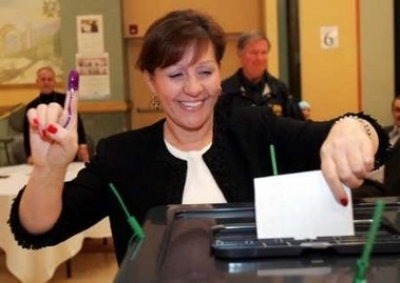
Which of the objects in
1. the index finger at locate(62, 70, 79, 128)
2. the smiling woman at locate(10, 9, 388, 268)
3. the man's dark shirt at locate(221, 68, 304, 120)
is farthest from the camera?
the man's dark shirt at locate(221, 68, 304, 120)

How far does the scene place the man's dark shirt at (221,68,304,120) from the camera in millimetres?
4480

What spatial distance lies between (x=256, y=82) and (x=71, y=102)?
11.6 feet

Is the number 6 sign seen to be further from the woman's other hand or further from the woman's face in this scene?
the woman's other hand

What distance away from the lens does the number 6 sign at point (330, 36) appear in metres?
5.73

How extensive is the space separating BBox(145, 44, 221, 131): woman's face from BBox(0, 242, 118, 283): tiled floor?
113 inches

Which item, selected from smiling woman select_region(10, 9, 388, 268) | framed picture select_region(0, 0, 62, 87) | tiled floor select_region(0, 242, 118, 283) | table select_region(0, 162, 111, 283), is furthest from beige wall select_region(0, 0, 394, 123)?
smiling woman select_region(10, 9, 388, 268)

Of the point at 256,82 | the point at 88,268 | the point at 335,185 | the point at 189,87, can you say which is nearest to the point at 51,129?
the point at 189,87

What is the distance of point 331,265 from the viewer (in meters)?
0.82

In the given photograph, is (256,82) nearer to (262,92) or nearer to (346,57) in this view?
(262,92)

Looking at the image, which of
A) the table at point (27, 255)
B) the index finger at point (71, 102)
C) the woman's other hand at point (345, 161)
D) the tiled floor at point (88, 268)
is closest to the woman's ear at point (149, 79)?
the index finger at point (71, 102)

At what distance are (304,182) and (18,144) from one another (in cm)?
503

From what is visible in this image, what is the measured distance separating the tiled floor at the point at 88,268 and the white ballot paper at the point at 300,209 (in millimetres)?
3359

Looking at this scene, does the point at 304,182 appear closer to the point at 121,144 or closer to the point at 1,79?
the point at 121,144

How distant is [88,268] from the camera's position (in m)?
4.63
